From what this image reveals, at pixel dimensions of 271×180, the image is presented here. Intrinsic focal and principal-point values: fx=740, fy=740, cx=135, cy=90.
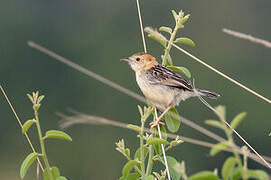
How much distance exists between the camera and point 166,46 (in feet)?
14.0

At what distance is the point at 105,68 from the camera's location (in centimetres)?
5231

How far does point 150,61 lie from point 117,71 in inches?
1757

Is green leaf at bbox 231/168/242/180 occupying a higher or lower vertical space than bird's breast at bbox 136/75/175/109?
lower

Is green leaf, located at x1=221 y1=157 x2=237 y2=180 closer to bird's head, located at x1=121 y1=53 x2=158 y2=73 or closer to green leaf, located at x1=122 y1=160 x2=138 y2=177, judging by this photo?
green leaf, located at x1=122 y1=160 x2=138 y2=177

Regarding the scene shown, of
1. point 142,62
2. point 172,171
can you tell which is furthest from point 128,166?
point 142,62

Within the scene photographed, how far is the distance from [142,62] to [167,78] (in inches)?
20.1

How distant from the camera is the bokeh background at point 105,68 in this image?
146 feet

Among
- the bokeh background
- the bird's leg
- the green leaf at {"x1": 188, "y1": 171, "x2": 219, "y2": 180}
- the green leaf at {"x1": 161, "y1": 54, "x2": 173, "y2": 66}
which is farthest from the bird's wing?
the bokeh background

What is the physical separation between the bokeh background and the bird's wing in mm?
28674

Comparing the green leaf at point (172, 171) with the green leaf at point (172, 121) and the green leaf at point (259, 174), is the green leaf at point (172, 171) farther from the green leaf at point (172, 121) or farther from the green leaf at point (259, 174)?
the green leaf at point (259, 174)

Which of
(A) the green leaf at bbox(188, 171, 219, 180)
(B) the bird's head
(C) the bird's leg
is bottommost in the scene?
(A) the green leaf at bbox(188, 171, 219, 180)

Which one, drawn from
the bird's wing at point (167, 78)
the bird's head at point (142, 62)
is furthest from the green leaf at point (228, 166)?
the bird's head at point (142, 62)

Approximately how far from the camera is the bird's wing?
17.6 ft

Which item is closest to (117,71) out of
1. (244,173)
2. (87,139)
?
(87,139)
